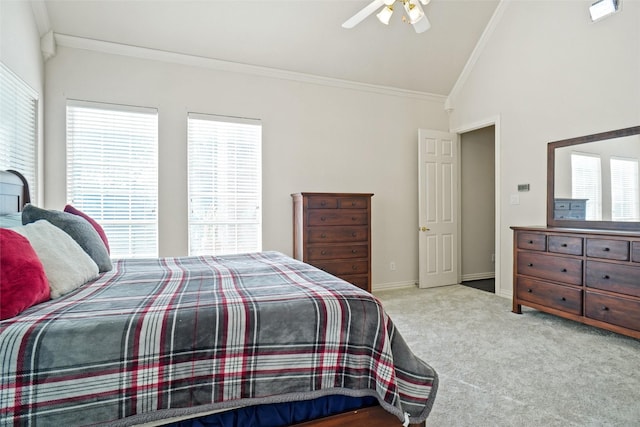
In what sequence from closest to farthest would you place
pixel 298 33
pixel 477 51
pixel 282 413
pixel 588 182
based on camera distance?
pixel 282 413 → pixel 588 182 → pixel 298 33 → pixel 477 51

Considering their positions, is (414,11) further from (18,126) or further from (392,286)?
(392,286)

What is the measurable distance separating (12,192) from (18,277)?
137 cm

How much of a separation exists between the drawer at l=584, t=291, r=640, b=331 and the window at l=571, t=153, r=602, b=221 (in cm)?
83

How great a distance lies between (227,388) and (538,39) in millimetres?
4572

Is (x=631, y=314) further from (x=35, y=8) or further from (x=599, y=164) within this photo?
(x=35, y=8)

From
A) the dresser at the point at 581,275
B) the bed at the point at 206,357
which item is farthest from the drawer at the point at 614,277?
the bed at the point at 206,357

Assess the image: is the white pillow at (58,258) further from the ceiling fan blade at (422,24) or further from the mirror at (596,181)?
the mirror at (596,181)

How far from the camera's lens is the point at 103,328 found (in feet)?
3.33

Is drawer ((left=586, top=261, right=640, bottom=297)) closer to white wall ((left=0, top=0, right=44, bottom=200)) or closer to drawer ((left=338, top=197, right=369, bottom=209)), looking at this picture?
drawer ((left=338, top=197, right=369, bottom=209))

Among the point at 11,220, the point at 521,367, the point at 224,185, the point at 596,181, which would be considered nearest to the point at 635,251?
the point at 596,181

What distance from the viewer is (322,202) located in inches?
145

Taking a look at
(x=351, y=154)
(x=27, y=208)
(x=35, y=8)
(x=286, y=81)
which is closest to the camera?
(x=27, y=208)

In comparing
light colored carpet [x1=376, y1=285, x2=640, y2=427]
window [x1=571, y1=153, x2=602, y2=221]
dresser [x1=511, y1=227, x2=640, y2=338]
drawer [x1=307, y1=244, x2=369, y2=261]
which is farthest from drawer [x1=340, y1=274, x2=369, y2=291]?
window [x1=571, y1=153, x2=602, y2=221]

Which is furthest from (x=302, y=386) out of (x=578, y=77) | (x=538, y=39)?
(x=538, y=39)
